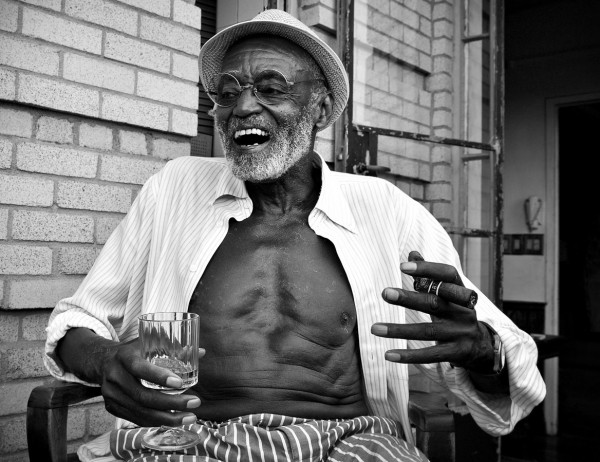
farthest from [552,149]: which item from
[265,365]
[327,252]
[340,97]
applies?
[265,365]

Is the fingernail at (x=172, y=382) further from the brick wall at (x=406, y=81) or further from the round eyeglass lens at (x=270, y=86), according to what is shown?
the brick wall at (x=406, y=81)

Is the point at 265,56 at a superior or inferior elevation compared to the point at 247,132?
superior

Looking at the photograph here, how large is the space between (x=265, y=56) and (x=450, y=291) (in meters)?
1.07

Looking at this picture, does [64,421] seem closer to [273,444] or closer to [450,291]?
[273,444]

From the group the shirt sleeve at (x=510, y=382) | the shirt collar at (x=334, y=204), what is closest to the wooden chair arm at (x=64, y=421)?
the shirt sleeve at (x=510, y=382)

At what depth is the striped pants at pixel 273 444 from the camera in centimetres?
161

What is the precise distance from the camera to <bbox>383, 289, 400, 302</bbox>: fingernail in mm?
1403

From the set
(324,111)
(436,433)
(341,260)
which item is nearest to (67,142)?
(324,111)

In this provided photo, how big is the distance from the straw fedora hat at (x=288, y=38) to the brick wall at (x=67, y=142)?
484 mm

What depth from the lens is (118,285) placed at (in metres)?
1.97

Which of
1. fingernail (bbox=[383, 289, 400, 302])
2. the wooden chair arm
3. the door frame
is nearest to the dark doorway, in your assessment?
the door frame

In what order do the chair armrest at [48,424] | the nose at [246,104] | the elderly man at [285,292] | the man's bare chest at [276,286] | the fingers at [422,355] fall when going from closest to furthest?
1. the fingers at [422,355]
2. the chair armrest at [48,424]
3. the elderly man at [285,292]
4. the man's bare chest at [276,286]
5. the nose at [246,104]

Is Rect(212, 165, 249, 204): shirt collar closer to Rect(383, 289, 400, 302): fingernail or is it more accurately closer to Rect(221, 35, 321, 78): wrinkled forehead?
Rect(221, 35, 321, 78): wrinkled forehead

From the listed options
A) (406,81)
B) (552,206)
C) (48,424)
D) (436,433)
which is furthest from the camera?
(552,206)
